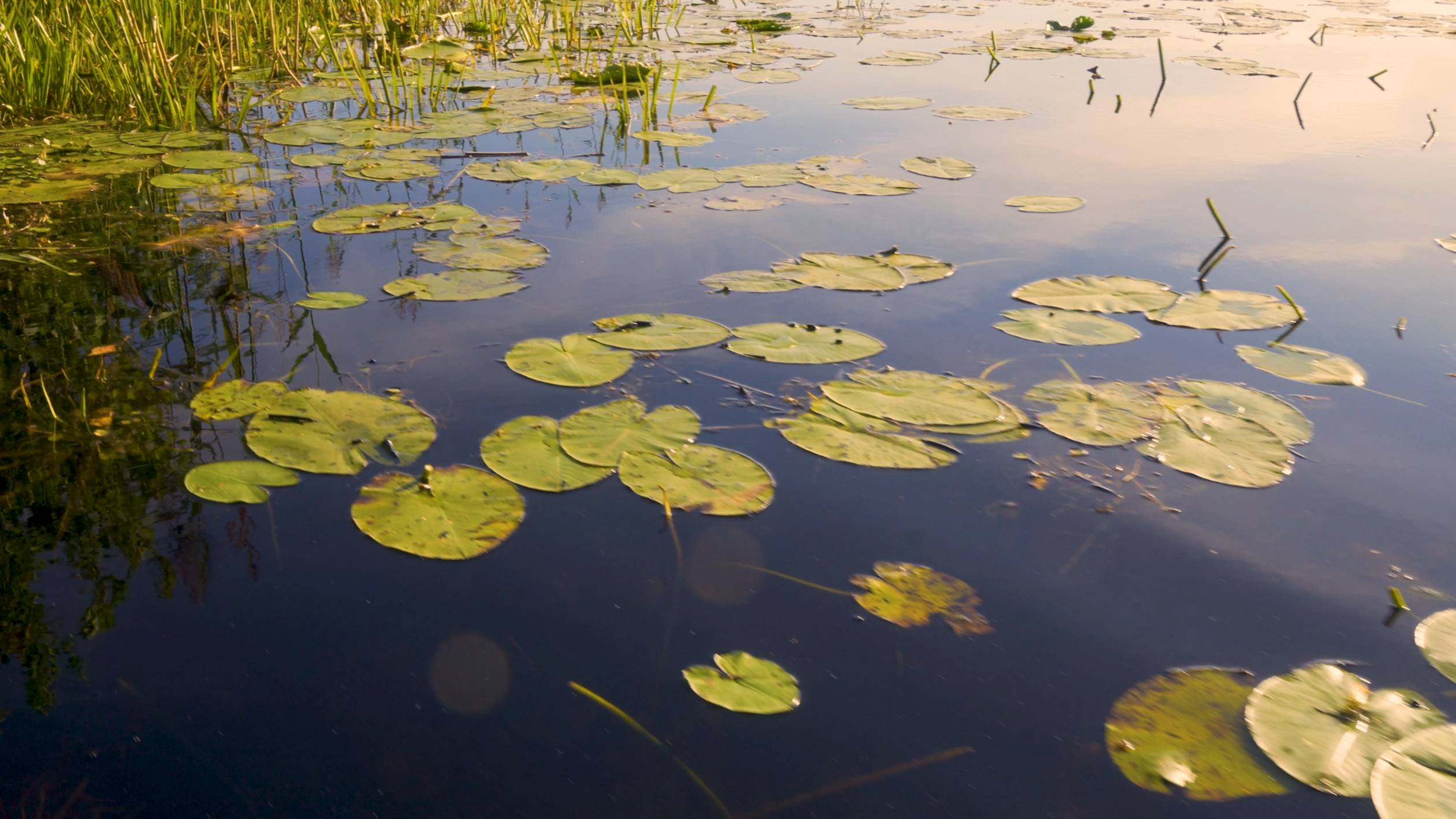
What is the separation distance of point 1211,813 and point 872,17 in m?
6.54

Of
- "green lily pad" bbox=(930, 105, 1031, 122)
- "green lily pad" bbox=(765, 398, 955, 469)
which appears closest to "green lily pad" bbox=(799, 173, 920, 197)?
"green lily pad" bbox=(930, 105, 1031, 122)

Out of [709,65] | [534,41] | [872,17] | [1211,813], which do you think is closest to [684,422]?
[1211,813]

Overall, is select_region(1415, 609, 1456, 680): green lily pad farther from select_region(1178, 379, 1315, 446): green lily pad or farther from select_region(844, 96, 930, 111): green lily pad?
select_region(844, 96, 930, 111): green lily pad

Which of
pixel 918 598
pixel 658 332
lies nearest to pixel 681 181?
pixel 658 332

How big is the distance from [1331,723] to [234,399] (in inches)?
69.7

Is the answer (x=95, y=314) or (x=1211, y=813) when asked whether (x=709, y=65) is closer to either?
(x=95, y=314)

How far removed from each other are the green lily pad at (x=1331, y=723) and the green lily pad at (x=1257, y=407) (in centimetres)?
63

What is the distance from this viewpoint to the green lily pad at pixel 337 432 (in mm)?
1555

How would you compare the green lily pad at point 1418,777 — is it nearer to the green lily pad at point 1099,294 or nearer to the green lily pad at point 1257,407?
the green lily pad at point 1257,407

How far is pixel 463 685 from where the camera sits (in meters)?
1.14

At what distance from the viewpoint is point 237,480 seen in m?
1.48

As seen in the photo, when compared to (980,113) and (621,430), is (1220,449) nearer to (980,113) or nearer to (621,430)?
(621,430)

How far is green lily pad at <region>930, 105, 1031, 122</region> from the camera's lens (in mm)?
3902

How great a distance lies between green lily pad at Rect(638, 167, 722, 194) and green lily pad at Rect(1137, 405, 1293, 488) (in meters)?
1.69
